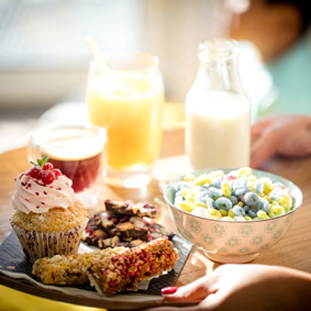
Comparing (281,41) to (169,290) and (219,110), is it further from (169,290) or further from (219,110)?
(169,290)

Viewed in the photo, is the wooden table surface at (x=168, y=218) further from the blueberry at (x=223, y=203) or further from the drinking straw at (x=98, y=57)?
the drinking straw at (x=98, y=57)

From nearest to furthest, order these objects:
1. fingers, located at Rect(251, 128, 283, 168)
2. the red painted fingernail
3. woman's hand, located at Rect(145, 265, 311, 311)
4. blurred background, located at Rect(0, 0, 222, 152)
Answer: woman's hand, located at Rect(145, 265, 311, 311) → the red painted fingernail → fingers, located at Rect(251, 128, 283, 168) → blurred background, located at Rect(0, 0, 222, 152)

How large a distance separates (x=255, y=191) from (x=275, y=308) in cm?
29

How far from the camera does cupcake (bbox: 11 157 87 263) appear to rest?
A: 100 cm

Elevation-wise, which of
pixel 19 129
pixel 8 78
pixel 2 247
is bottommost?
pixel 19 129

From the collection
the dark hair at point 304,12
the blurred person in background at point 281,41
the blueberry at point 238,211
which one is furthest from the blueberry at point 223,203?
the dark hair at point 304,12

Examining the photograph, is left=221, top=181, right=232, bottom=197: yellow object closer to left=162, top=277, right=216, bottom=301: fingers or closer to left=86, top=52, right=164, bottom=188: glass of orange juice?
left=162, top=277, right=216, bottom=301: fingers

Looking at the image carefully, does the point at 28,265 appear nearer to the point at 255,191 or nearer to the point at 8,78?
the point at 255,191

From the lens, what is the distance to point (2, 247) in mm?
1079

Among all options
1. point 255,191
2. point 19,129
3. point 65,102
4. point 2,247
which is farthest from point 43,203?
point 65,102

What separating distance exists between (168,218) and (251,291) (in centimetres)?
49

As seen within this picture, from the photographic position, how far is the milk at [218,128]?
4.33 ft

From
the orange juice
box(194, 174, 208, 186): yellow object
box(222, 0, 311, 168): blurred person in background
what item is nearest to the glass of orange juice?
the orange juice

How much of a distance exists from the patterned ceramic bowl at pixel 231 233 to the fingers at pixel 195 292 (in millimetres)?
126
